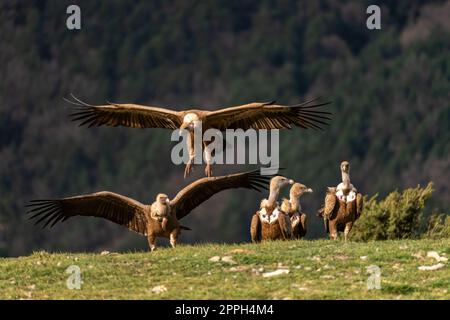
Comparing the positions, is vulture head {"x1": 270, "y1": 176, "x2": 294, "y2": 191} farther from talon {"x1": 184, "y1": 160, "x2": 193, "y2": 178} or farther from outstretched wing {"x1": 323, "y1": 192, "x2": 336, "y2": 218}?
talon {"x1": 184, "y1": 160, "x2": 193, "y2": 178}

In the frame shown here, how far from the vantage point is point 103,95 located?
7062 centimetres

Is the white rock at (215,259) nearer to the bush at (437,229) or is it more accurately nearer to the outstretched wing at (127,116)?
the outstretched wing at (127,116)

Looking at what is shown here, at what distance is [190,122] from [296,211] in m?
2.08

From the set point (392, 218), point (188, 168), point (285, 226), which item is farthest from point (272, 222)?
point (392, 218)

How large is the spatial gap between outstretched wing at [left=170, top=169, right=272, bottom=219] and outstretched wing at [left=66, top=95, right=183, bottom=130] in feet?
5.29

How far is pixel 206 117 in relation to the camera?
22.6 m

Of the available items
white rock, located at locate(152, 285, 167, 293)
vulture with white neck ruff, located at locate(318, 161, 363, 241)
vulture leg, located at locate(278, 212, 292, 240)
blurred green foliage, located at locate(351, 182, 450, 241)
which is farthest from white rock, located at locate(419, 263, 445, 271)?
blurred green foliage, located at locate(351, 182, 450, 241)

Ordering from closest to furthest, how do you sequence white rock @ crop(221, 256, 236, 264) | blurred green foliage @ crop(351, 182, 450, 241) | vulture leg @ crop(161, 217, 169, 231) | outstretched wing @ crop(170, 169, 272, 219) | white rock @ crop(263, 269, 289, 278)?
white rock @ crop(263, 269, 289, 278) → white rock @ crop(221, 256, 236, 264) → vulture leg @ crop(161, 217, 169, 231) → outstretched wing @ crop(170, 169, 272, 219) → blurred green foliage @ crop(351, 182, 450, 241)

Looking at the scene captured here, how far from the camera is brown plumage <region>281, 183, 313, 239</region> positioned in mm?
21469

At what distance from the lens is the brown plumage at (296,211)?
21.5 m

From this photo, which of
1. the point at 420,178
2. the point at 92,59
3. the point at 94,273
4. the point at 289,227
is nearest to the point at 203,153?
the point at 289,227

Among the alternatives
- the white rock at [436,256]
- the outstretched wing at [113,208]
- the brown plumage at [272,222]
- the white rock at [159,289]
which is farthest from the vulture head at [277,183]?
the white rock at [159,289]

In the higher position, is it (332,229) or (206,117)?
(206,117)

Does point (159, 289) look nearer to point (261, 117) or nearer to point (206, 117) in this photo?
point (206, 117)
